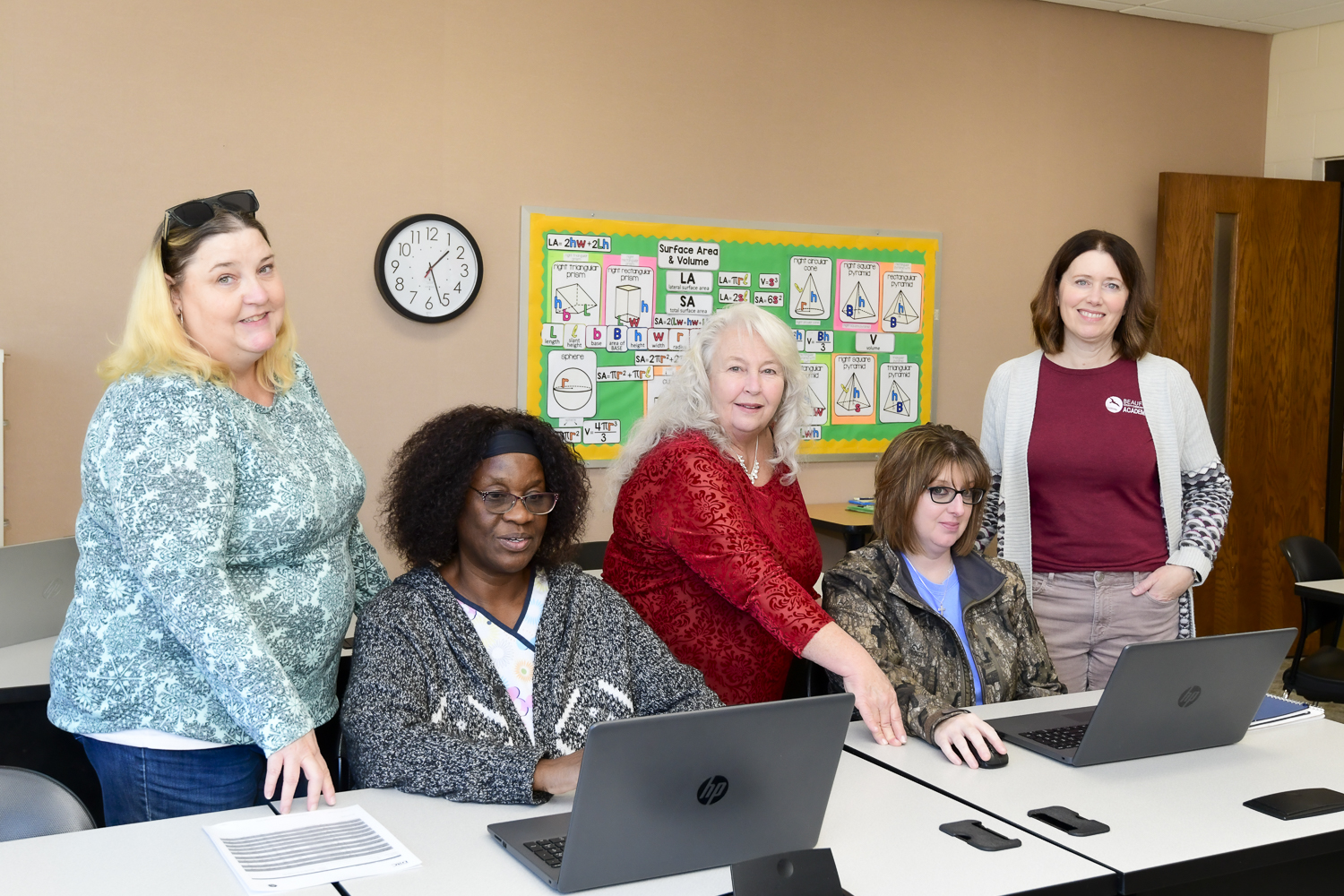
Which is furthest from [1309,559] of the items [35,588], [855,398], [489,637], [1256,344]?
[35,588]

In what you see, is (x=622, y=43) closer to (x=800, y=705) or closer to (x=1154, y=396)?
(x=1154, y=396)

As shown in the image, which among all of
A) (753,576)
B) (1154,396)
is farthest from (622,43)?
(753,576)

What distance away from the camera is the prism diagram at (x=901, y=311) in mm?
4875

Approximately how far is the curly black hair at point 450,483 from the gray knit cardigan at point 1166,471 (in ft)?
3.31

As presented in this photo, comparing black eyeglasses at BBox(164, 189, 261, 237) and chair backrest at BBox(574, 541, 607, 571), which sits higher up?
black eyeglasses at BBox(164, 189, 261, 237)

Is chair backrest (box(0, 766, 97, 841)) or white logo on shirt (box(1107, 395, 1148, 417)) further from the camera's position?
white logo on shirt (box(1107, 395, 1148, 417))

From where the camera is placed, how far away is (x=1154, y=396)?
250 cm

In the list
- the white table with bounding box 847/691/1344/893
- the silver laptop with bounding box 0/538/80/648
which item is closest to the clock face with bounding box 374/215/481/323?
the silver laptop with bounding box 0/538/80/648

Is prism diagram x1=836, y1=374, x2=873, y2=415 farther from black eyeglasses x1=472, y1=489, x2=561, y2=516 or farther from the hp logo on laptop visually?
the hp logo on laptop

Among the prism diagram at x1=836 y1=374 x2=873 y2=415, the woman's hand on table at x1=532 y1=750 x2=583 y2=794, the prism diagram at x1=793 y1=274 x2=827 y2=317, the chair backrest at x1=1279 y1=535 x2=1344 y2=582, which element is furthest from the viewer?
the prism diagram at x1=836 y1=374 x2=873 y2=415

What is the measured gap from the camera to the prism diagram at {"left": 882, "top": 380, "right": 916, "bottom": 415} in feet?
16.1

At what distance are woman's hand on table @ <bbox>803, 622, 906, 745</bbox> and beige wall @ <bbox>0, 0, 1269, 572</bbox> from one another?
254 centimetres

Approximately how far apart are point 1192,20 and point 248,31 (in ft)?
13.1

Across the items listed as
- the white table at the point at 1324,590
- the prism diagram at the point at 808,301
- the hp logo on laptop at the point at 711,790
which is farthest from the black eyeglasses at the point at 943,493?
the prism diagram at the point at 808,301
